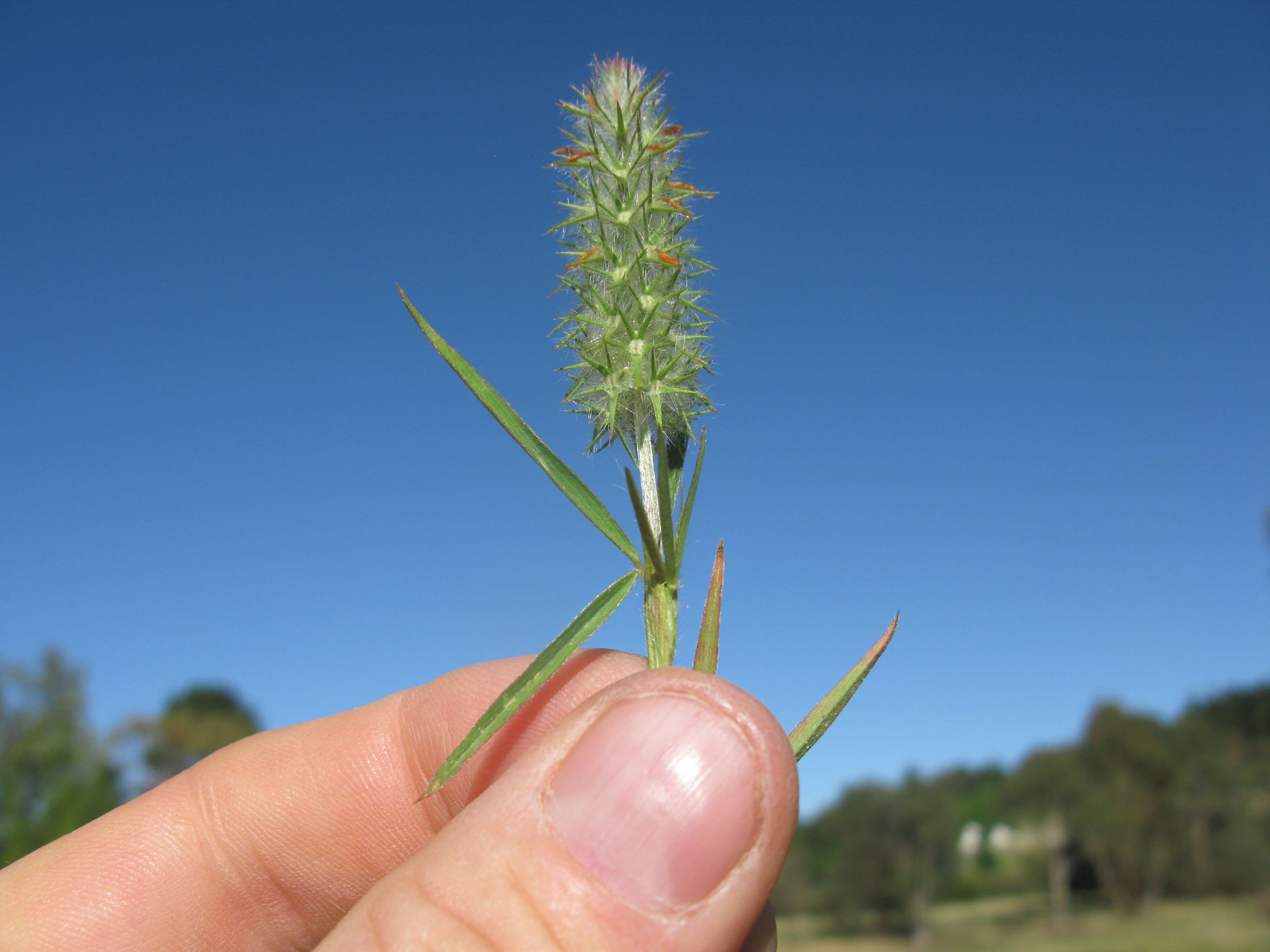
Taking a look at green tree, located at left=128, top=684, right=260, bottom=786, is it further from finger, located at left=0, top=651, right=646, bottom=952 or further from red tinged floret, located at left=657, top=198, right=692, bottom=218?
red tinged floret, located at left=657, top=198, right=692, bottom=218

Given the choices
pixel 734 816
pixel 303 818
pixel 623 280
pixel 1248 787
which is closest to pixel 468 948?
pixel 734 816

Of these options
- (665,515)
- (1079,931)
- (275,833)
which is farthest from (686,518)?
(1079,931)

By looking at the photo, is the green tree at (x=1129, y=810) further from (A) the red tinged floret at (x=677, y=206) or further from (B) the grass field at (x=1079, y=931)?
(A) the red tinged floret at (x=677, y=206)

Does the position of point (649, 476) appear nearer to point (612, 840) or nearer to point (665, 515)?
point (665, 515)

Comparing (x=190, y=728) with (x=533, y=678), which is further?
(x=190, y=728)

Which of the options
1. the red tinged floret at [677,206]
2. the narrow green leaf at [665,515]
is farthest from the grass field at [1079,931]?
the red tinged floret at [677,206]

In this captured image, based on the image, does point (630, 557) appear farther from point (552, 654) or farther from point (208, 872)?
point (208, 872)

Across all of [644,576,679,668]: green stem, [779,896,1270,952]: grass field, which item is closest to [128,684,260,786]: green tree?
[779,896,1270,952]: grass field
